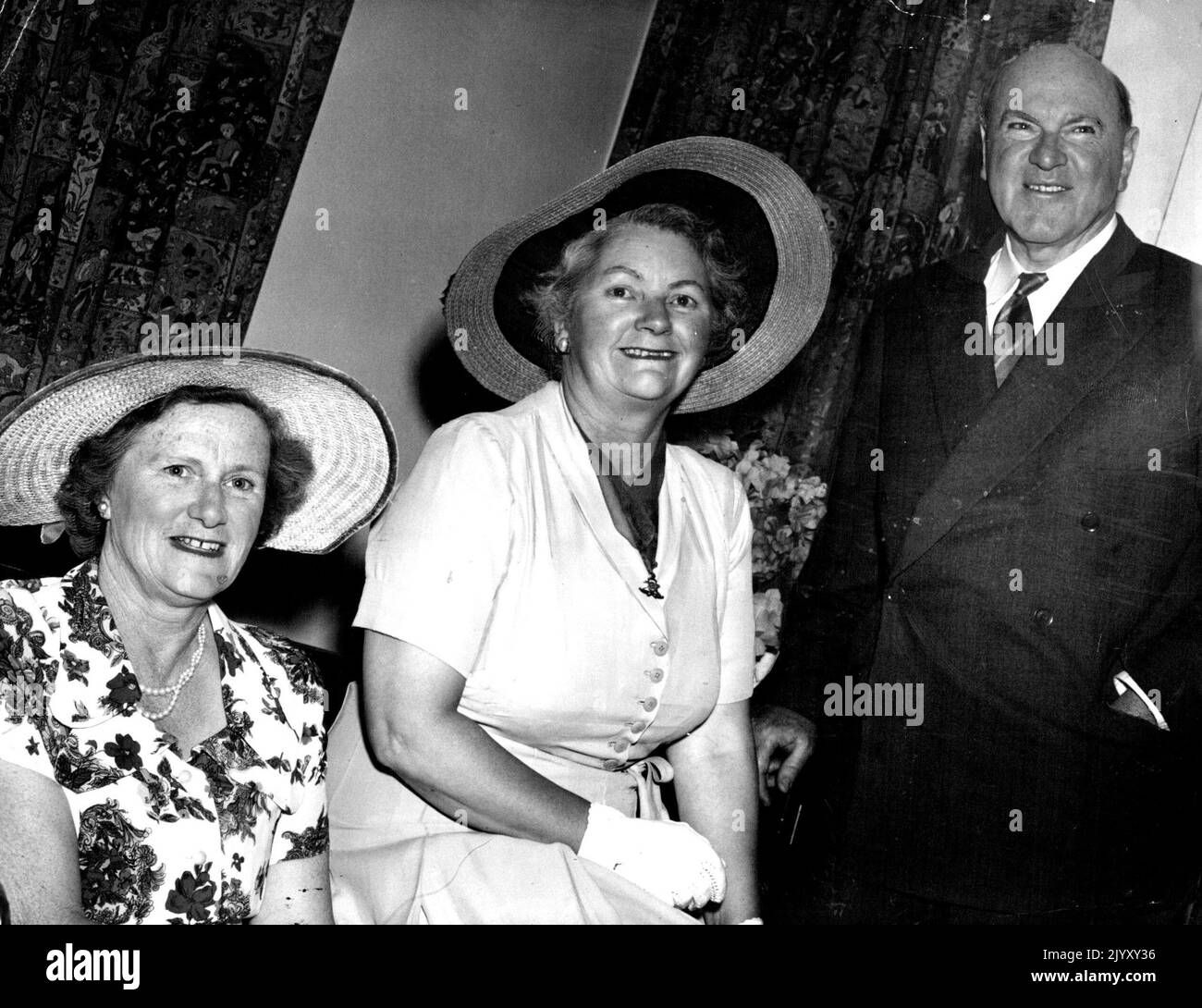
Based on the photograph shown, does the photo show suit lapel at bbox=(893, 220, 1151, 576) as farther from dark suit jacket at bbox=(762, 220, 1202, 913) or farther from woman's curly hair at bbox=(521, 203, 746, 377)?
woman's curly hair at bbox=(521, 203, 746, 377)

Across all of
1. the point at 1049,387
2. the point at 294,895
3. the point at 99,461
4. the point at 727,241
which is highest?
the point at 727,241

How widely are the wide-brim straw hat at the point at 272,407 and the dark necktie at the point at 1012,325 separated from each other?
3.06ft

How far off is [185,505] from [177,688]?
0.73ft

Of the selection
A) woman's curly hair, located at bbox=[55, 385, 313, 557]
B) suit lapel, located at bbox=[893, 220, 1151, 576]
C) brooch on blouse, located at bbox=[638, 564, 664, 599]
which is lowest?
brooch on blouse, located at bbox=[638, 564, 664, 599]

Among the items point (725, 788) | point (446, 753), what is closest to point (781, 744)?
point (725, 788)

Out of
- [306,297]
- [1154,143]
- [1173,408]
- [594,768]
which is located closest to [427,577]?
[594,768]

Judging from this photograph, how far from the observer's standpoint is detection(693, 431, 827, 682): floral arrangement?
7.25 ft

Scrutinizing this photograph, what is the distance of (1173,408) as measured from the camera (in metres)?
2.01

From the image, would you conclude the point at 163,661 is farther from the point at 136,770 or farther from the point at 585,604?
the point at 585,604

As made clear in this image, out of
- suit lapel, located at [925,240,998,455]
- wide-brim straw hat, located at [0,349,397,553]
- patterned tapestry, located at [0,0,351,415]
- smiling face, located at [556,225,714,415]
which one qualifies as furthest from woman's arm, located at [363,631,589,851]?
suit lapel, located at [925,240,998,455]

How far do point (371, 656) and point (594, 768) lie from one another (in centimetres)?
35

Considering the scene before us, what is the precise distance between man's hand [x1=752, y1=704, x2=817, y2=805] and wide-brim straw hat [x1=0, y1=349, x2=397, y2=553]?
2.28ft

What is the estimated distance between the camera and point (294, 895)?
1656 mm

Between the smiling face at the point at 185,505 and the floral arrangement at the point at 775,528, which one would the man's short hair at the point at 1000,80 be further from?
the smiling face at the point at 185,505
